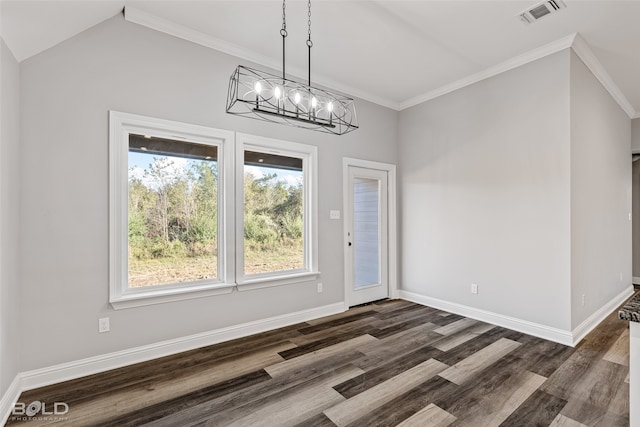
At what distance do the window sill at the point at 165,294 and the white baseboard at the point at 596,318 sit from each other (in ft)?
11.7

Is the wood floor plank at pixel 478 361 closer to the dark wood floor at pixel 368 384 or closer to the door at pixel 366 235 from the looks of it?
the dark wood floor at pixel 368 384

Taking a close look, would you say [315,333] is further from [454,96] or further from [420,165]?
[454,96]

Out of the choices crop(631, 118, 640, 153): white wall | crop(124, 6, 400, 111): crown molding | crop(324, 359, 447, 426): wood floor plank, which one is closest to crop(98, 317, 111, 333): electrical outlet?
crop(324, 359, 447, 426): wood floor plank

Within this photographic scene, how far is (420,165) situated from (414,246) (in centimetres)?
120

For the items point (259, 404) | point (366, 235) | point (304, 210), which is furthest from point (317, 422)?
point (366, 235)

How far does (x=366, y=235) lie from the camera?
4.58 meters

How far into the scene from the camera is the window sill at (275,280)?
333cm

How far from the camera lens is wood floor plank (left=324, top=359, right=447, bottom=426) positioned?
6.67 ft

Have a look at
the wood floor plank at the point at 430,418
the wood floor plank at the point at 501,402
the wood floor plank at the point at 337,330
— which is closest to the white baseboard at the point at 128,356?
the wood floor plank at the point at 337,330

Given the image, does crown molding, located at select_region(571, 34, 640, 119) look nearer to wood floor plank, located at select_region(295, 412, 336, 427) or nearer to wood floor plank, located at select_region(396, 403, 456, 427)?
wood floor plank, located at select_region(396, 403, 456, 427)

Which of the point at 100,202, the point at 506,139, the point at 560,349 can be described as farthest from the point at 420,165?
the point at 100,202

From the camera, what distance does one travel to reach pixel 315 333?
11.2ft

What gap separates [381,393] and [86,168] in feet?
9.58

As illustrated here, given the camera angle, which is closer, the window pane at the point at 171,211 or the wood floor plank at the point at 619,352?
the wood floor plank at the point at 619,352
